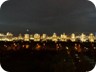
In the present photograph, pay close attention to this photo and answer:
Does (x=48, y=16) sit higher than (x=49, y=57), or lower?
higher

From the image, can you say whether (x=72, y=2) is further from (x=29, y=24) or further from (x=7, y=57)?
(x=7, y=57)

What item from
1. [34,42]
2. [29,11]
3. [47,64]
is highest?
[29,11]

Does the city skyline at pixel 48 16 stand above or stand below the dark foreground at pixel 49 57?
above

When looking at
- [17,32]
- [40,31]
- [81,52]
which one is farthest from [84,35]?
[17,32]

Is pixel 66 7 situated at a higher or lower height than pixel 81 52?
higher

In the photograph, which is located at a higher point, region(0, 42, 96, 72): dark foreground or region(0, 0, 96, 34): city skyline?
region(0, 0, 96, 34): city skyline

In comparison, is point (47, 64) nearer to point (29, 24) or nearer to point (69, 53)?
point (69, 53)

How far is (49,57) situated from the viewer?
2.53 m

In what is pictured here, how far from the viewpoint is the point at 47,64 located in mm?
2525

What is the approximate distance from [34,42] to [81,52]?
394 millimetres

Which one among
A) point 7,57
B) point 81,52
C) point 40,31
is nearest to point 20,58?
point 7,57

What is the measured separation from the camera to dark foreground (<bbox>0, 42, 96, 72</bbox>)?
250 cm

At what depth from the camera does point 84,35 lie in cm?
250

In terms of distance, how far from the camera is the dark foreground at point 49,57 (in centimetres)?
250
